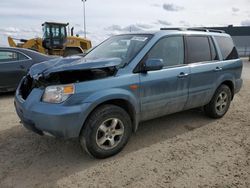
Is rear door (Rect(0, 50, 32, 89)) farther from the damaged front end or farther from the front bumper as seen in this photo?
the front bumper

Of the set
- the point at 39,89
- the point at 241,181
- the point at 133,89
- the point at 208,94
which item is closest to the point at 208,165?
the point at 241,181

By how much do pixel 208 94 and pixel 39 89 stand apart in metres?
3.10

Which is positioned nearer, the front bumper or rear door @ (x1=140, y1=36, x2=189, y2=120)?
the front bumper

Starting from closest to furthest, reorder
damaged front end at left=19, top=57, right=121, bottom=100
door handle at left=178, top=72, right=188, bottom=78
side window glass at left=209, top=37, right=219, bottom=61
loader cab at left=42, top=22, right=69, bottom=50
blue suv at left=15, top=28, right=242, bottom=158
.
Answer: blue suv at left=15, top=28, right=242, bottom=158
damaged front end at left=19, top=57, right=121, bottom=100
door handle at left=178, top=72, right=188, bottom=78
side window glass at left=209, top=37, right=219, bottom=61
loader cab at left=42, top=22, right=69, bottom=50

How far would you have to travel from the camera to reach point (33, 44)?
16688mm

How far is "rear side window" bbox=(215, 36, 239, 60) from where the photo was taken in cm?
537

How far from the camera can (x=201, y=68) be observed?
15.8 feet

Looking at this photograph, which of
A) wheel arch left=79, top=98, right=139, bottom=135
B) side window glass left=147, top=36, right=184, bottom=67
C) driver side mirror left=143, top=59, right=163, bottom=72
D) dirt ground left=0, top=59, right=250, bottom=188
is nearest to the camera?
dirt ground left=0, top=59, right=250, bottom=188

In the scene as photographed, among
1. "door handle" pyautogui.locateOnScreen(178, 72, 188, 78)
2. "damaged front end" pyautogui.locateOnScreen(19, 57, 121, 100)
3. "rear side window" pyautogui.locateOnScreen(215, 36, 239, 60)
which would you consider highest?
"rear side window" pyautogui.locateOnScreen(215, 36, 239, 60)

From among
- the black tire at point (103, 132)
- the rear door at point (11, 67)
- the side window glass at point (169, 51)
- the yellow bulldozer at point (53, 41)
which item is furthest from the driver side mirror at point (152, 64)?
the yellow bulldozer at point (53, 41)

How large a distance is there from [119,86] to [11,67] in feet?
15.4

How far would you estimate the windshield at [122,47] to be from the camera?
4117 mm

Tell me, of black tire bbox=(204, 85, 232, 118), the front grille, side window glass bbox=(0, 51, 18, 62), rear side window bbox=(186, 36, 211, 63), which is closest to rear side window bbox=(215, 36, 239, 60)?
rear side window bbox=(186, 36, 211, 63)

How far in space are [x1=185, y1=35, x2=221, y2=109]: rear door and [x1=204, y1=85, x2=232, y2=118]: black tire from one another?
0.22m
